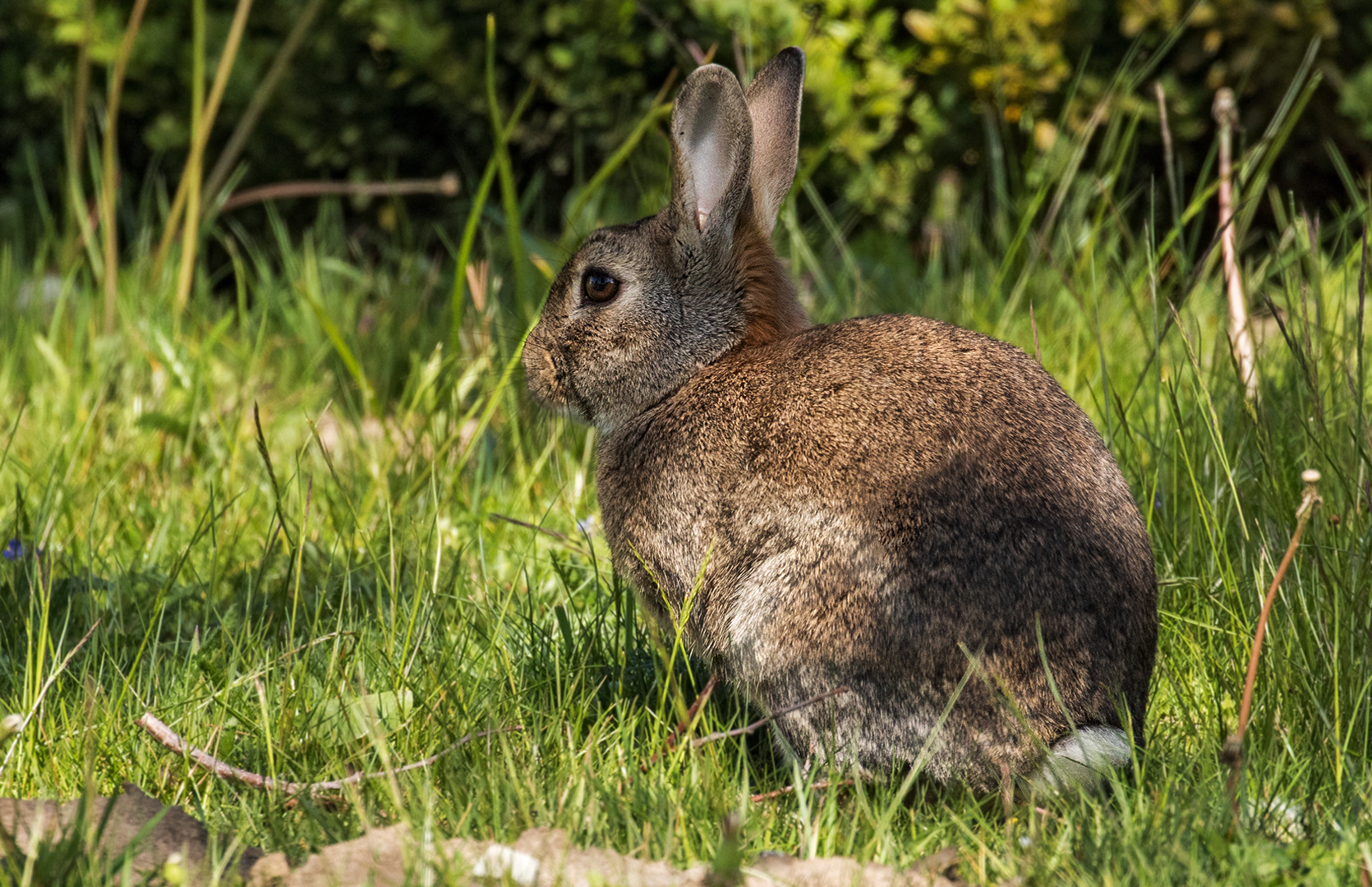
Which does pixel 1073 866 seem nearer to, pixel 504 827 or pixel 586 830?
pixel 586 830

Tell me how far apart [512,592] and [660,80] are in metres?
4.23

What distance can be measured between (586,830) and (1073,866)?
786 mm

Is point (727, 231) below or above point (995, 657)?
above

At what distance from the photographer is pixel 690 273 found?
334 centimetres

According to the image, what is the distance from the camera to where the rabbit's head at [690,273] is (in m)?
3.27

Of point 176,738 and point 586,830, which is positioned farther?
point 176,738

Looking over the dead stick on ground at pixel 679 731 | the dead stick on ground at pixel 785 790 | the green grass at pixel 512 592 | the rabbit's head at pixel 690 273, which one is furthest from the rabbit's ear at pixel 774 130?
the dead stick on ground at pixel 785 790

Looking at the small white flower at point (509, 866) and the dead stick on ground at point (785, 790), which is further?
the dead stick on ground at point (785, 790)

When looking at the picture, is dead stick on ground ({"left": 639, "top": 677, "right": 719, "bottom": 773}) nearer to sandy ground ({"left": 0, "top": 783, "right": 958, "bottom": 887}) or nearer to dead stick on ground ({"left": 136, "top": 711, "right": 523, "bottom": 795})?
dead stick on ground ({"left": 136, "top": 711, "right": 523, "bottom": 795})

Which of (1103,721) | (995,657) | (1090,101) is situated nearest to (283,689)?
(995,657)

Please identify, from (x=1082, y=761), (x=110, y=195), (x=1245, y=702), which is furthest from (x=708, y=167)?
(x=110, y=195)

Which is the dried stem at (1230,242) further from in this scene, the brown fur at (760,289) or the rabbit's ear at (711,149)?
the rabbit's ear at (711,149)

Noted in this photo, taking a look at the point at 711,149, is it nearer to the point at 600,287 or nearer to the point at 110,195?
the point at 600,287

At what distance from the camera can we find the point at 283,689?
8.56 feet
